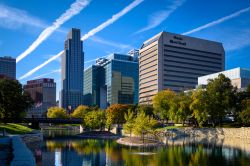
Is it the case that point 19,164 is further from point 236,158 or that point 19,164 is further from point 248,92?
point 248,92

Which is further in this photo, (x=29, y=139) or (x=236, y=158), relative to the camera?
(x=29, y=139)

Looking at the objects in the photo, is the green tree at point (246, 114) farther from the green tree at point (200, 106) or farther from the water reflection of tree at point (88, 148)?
the water reflection of tree at point (88, 148)

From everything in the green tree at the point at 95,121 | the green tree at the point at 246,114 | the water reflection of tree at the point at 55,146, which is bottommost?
the water reflection of tree at the point at 55,146

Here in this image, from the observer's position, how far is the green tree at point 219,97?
411 feet

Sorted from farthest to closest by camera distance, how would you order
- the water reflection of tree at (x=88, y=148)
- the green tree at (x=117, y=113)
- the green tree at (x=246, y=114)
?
the green tree at (x=117, y=113)
the green tree at (x=246, y=114)
the water reflection of tree at (x=88, y=148)

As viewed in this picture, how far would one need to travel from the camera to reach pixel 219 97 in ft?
413

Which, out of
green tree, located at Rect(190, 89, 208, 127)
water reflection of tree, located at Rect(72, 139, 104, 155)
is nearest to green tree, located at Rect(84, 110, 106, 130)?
green tree, located at Rect(190, 89, 208, 127)

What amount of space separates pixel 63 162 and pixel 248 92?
87943 millimetres

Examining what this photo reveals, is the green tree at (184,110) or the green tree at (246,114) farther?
the green tree at (184,110)

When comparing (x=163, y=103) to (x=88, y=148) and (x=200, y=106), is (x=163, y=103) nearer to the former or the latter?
(x=200, y=106)

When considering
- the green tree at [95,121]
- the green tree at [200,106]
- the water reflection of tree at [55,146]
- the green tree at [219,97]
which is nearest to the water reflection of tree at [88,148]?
the water reflection of tree at [55,146]

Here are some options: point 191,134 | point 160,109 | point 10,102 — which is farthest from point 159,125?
point 10,102

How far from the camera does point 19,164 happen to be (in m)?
33.5

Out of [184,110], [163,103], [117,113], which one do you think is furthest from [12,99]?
[117,113]
